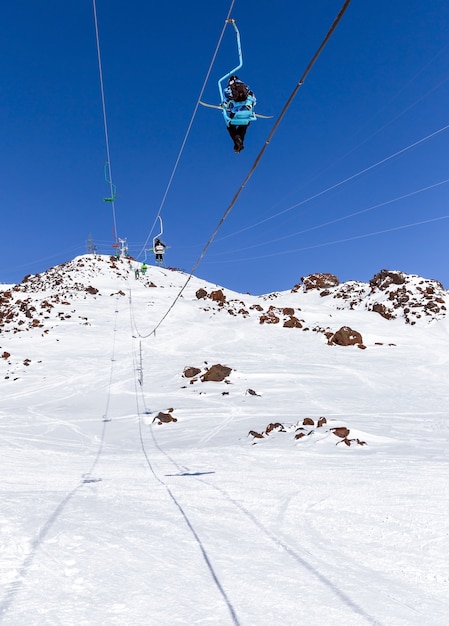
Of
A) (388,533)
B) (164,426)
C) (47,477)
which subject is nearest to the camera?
(388,533)

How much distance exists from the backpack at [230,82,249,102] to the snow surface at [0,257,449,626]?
8264 mm

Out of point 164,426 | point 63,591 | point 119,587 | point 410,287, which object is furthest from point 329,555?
point 410,287

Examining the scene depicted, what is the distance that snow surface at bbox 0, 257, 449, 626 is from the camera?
3049 millimetres

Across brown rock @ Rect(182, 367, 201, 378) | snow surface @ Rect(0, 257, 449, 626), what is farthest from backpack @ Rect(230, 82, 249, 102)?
brown rock @ Rect(182, 367, 201, 378)

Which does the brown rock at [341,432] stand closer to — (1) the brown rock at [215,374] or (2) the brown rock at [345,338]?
(1) the brown rock at [215,374]

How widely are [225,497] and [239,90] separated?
8.69m

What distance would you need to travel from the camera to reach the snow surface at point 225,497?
3.05 meters

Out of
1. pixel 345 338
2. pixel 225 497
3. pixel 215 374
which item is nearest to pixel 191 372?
pixel 215 374

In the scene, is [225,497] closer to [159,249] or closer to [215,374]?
[215,374]

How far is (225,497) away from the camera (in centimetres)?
587

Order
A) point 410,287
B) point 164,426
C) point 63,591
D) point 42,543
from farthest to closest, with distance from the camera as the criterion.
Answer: point 410,287 < point 164,426 < point 42,543 < point 63,591

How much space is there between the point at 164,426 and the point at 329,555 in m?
11.0

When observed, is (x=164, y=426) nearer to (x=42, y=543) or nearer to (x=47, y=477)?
(x=47, y=477)

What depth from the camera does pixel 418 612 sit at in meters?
3.07
